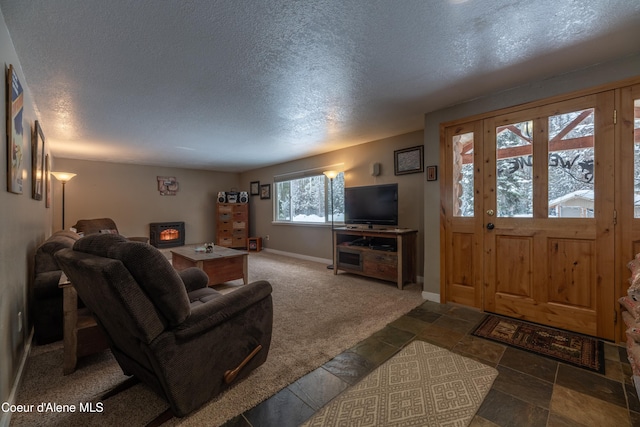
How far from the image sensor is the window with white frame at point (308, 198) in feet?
16.5

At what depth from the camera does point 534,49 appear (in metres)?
1.87

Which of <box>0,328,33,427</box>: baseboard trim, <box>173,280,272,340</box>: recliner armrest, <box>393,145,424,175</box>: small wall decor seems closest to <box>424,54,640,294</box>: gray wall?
<box>393,145,424,175</box>: small wall decor

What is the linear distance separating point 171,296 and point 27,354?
1.70m

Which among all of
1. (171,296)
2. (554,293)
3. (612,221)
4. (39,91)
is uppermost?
(39,91)

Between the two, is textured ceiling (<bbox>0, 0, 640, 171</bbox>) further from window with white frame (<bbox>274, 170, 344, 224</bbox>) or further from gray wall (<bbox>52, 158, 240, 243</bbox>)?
gray wall (<bbox>52, 158, 240, 243</bbox>)

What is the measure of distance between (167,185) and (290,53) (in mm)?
5853

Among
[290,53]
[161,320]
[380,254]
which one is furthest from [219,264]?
[290,53]

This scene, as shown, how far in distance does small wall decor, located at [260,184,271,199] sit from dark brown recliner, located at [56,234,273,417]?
5168 mm

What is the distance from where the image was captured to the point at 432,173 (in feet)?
9.86

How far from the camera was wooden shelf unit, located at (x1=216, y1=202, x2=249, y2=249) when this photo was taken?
265 inches

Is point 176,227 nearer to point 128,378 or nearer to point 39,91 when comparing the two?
point 39,91

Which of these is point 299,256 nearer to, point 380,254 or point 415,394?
point 380,254

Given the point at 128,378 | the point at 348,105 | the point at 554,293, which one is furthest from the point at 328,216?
the point at 128,378

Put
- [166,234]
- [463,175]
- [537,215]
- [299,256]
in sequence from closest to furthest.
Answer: [537,215] < [463,175] < [299,256] < [166,234]
